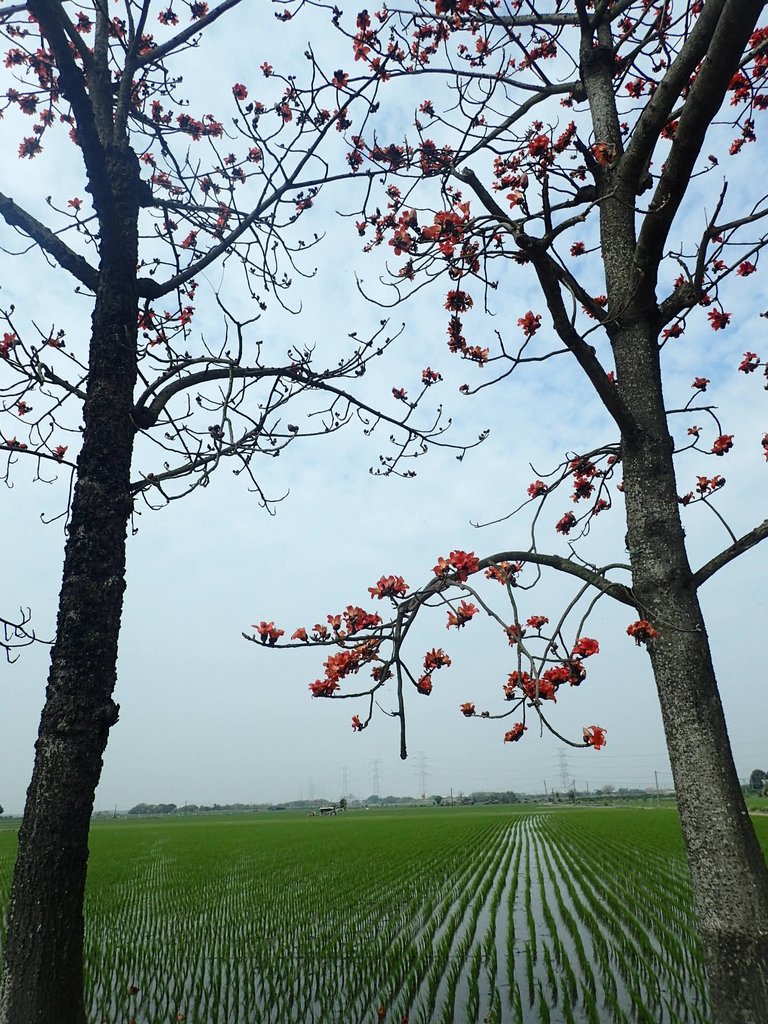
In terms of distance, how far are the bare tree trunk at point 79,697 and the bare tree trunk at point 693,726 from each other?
2341 millimetres

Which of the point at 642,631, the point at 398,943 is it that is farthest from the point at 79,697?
the point at 398,943

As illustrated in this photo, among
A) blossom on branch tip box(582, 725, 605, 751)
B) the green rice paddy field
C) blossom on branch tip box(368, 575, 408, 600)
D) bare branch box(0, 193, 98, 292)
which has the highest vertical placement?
bare branch box(0, 193, 98, 292)

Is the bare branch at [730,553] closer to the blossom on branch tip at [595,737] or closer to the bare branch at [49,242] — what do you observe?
the blossom on branch tip at [595,737]

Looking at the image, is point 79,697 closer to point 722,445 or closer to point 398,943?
point 722,445

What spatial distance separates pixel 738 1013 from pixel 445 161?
4051 millimetres

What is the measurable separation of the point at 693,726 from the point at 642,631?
1.29ft

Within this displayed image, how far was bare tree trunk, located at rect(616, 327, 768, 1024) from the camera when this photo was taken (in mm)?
2322

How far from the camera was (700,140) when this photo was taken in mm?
2715

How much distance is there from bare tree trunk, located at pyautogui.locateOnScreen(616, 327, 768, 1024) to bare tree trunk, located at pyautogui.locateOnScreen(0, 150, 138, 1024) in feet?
7.68

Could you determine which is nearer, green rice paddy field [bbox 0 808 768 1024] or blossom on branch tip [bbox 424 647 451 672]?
blossom on branch tip [bbox 424 647 451 672]

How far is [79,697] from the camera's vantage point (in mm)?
2820

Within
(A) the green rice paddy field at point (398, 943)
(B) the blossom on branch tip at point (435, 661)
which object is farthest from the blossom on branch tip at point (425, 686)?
(A) the green rice paddy field at point (398, 943)

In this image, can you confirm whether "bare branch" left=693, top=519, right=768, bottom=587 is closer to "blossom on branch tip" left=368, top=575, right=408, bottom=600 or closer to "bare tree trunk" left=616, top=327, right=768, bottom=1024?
"bare tree trunk" left=616, top=327, right=768, bottom=1024

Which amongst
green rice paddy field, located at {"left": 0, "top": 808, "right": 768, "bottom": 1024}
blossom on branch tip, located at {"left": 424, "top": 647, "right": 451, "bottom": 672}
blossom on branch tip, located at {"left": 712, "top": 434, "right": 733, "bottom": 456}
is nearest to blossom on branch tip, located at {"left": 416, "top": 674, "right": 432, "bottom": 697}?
blossom on branch tip, located at {"left": 424, "top": 647, "right": 451, "bottom": 672}
